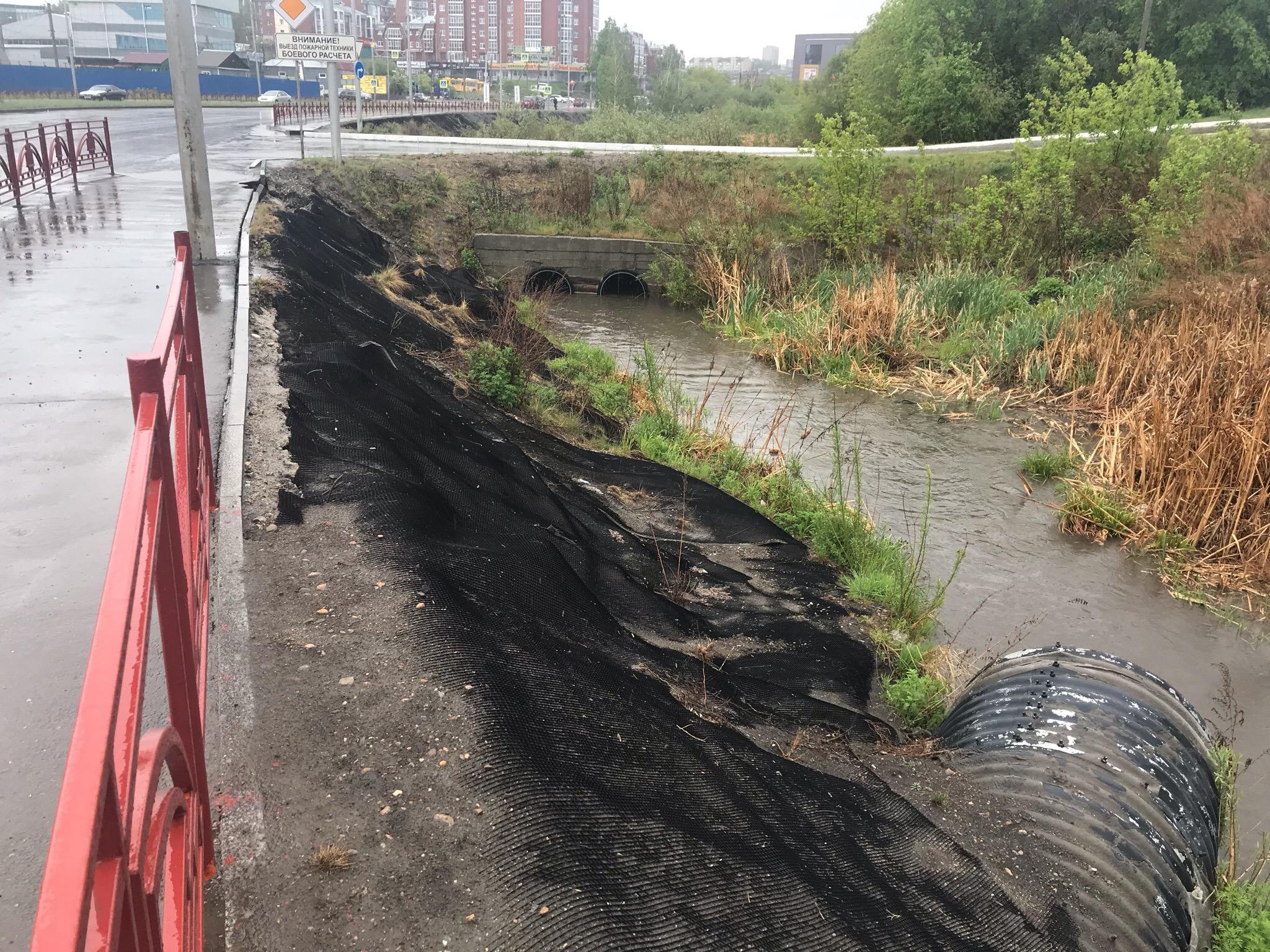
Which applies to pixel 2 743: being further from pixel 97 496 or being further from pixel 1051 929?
pixel 1051 929

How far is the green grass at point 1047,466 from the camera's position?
37.1 feet

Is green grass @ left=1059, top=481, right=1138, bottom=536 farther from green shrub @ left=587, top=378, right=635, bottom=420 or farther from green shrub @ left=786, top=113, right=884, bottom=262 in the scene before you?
green shrub @ left=786, top=113, right=884, bottom=262

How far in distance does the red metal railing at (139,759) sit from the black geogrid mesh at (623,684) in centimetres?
97

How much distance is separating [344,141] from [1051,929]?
1123 inches

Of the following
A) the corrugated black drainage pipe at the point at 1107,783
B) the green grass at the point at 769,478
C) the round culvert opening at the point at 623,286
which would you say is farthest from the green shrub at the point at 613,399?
the round culvert opening at the point at 623,286

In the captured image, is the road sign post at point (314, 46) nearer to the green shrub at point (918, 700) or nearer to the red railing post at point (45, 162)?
the red railing post at point (45, 162)

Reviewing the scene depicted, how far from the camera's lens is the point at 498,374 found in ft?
32.5

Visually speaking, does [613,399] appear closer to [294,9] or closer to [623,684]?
[623,684]

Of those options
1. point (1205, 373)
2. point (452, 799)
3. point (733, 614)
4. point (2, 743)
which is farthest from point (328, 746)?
point (1205, 373)

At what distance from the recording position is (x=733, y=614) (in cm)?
682

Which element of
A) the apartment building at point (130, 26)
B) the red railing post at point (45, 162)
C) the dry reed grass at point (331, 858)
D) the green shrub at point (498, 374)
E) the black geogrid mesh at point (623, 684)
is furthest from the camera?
the apartment building at point (130, 26)

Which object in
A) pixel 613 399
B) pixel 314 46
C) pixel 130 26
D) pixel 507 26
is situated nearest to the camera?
pixel 613 399

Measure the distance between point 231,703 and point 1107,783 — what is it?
393 cm

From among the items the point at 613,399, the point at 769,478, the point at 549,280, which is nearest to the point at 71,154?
the point at 549,280
